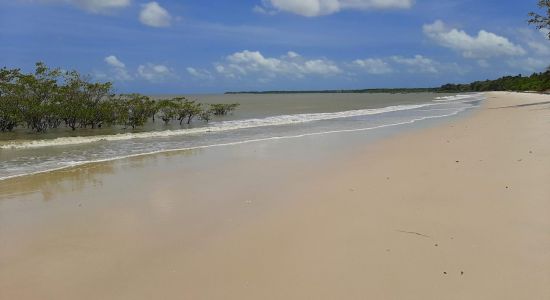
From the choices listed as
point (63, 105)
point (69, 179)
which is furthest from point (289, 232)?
point (63, 105)

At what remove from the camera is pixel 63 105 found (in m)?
22.4

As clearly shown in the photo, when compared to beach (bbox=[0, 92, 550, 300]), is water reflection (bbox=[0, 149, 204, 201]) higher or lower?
lower

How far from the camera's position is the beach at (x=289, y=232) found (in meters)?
4.05

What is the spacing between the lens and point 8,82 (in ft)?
70.1

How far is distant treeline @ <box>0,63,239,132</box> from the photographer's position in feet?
68.8

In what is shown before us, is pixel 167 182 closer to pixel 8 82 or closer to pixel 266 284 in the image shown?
pixel 266 284

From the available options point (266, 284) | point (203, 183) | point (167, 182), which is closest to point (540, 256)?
point (266, 284)

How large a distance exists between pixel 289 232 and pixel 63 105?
2018cm

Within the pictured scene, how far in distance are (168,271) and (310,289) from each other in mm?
1435

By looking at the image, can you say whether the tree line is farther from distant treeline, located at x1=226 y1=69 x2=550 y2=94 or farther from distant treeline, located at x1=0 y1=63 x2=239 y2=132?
distant treeline, located at x1=0 y1=63 x2=239 y2=132

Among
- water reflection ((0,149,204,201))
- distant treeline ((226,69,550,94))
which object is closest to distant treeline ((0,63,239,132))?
water reflection ((0,149,204,201))

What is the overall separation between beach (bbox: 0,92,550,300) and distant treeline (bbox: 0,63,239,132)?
12.6 metres

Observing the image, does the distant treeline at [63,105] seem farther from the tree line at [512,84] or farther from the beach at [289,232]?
the tree line at [512,84]

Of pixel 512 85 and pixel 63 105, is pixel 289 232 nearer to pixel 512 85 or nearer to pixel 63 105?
pixel 63 105
